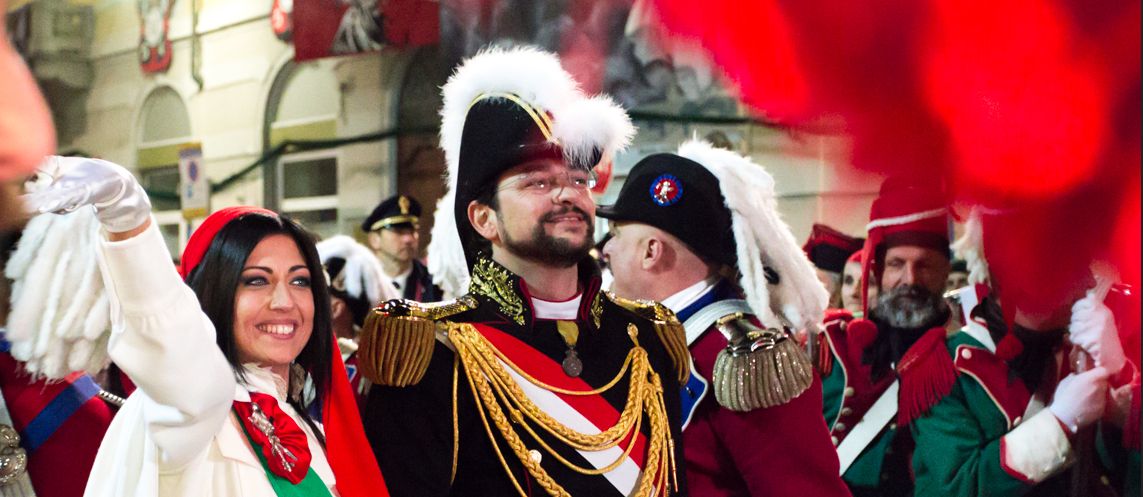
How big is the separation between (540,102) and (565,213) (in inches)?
9.3

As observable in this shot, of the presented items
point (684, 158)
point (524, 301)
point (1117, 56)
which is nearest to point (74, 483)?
point (524, 301)

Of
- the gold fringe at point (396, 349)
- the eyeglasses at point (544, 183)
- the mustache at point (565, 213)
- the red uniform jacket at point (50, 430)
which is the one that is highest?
the eyeglasses at point (544, 183)

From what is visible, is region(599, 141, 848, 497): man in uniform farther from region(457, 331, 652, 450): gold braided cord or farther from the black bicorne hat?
region(457, 331, 652, 450): gold braided cord

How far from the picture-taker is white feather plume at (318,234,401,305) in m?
5.07

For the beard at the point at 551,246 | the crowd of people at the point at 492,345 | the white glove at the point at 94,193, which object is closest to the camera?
the white glove at the point at 94,193

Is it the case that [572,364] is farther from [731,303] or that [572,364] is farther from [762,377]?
[731,303]

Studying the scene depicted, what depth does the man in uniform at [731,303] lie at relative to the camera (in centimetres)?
271

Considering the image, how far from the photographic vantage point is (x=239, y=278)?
6.87ft

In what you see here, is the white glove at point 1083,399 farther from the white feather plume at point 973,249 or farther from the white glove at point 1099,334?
the white feather plume at point 973,249

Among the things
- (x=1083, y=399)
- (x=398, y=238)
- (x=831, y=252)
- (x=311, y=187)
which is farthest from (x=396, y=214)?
(x=1083, y=399)

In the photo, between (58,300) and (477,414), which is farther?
(58,300)

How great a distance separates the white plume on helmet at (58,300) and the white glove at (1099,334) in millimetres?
2853

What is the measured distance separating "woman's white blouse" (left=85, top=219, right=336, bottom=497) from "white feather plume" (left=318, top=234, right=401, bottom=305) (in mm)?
3095

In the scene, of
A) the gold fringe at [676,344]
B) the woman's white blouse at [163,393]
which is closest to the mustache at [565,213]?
the gold fringe at [676,344]
